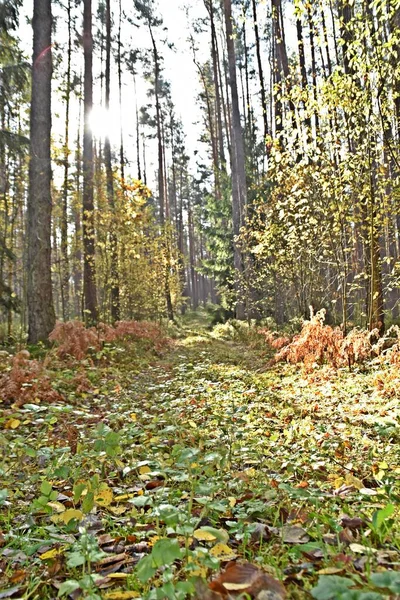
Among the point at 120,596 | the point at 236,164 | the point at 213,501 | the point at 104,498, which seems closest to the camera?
the point at 120,596

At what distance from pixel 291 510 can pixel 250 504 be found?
0.22m

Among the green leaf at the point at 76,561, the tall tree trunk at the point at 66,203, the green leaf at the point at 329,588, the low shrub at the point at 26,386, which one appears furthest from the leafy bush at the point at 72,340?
the green leaf at the point at 329,588

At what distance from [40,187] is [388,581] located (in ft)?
31.5

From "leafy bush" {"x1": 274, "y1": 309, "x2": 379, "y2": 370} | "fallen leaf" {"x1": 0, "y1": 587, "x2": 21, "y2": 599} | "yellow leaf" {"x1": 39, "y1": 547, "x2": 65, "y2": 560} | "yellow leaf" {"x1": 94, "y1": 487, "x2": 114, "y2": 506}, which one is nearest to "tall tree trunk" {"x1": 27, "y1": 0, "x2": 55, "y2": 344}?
"leafy bush" {"x1": 274, "y1": 309, "x2": 379, "y2": 370}

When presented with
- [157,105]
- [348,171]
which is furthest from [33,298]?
[157,105]

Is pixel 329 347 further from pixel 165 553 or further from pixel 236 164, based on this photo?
pixel 236 164

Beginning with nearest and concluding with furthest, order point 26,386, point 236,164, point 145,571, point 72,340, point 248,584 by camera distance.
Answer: point 145,571 → point 248,584 → point 26,386 → point 72,340 → point 236,164

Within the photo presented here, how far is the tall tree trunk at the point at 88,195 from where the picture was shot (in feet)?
42.8

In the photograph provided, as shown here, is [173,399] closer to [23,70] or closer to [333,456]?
[333,456]

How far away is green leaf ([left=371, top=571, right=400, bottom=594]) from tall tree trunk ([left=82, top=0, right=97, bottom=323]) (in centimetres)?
1207

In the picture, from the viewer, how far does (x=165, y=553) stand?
1304 millimetres

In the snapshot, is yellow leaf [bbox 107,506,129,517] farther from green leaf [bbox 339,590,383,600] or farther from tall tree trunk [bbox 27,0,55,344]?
tall tree trunk [bbox 27,0,55,344]

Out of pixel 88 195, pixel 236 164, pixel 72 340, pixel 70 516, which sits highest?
pixel 236 164

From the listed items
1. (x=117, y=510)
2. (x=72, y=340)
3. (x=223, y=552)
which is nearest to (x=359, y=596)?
(x=223, y=552)
